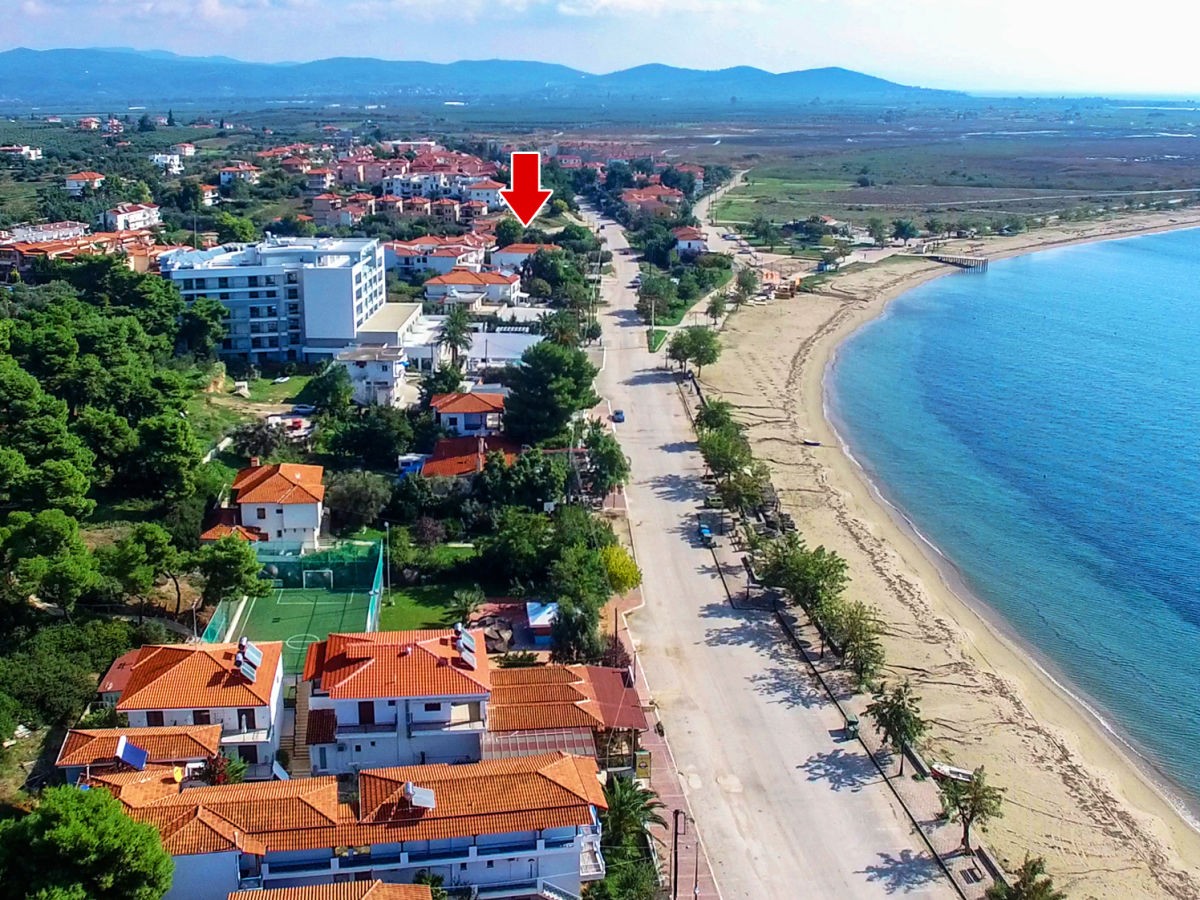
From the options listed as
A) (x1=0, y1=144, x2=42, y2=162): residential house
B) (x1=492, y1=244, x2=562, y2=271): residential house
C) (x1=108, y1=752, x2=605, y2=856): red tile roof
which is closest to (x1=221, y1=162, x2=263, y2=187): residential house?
(x1=0, y1=144, x2=42, y2=162): residential house

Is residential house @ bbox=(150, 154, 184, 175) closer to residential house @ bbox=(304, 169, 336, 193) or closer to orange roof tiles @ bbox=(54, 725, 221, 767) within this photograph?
residential house @ bbox=(304, 169, 336, 193)

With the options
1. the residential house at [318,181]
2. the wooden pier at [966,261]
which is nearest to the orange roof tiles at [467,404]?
the wooden pier at [966,261]

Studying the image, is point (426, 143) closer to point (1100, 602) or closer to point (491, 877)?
point (1100, 602)

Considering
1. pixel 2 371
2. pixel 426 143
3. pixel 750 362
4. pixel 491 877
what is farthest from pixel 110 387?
pixel 426 143

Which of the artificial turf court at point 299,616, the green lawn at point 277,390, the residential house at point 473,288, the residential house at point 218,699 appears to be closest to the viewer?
the residential house at point 218,699

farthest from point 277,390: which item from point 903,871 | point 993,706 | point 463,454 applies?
point 903,871

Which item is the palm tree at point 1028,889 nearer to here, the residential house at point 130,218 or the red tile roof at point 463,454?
the red tile roof at point 463,454

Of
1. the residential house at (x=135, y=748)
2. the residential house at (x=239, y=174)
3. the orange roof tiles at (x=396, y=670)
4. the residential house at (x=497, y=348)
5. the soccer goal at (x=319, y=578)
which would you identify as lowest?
the soccer goal at (x=319, y=578)

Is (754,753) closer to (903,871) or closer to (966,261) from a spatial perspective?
(903,871)
